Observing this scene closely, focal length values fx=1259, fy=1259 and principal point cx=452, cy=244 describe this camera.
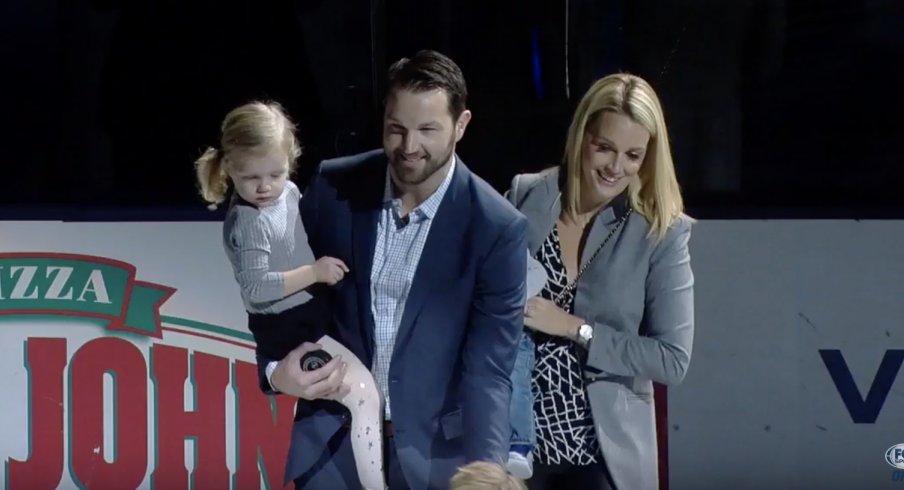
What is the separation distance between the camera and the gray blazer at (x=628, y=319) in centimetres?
322

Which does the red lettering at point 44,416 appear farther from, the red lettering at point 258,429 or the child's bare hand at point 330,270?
the child's bare hand at point 330,270

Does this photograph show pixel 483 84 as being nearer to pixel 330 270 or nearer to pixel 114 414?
pixel 330 270

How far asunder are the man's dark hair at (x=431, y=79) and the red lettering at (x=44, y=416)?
1278mm

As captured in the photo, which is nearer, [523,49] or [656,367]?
[656,367]

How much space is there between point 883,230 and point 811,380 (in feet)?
1.60

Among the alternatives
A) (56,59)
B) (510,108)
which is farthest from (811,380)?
(56,59)

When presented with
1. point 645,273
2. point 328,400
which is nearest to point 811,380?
point 645,273

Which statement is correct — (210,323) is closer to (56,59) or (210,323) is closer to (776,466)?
(56,59)

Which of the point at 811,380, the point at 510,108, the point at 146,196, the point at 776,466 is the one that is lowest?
the point at 776,466

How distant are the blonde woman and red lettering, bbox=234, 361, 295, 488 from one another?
Result: 2.66 ft

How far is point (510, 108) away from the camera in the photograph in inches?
141

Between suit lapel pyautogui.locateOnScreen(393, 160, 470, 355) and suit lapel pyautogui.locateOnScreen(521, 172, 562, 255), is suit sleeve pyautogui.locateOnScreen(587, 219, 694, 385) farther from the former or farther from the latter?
suit lapel pyautogui.locateOnScreen(393, 160, 470, 355)

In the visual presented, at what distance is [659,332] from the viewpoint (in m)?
3.30

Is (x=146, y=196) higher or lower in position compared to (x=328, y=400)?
higher
